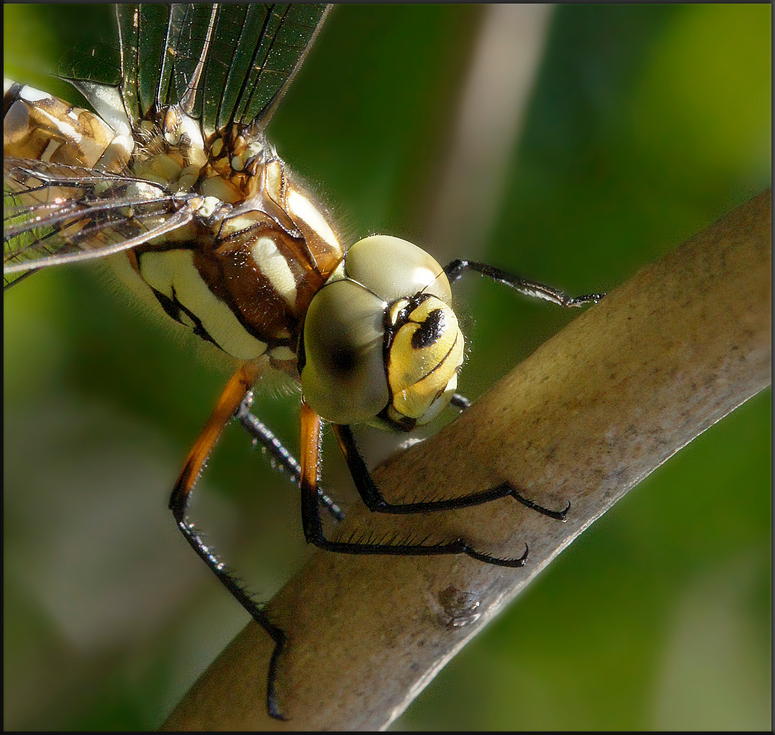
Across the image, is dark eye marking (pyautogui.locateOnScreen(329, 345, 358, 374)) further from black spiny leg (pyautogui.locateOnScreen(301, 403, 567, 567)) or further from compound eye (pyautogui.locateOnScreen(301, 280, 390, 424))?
black spiny leg (pyautogui.locateOnScreen(301, 403, 567, 567))

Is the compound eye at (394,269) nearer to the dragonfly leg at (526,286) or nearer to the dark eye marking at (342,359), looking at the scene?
the dark eye marking at (342,359)

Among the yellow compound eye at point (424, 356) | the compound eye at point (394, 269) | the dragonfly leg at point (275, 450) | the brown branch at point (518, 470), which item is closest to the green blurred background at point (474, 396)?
the dragonfly leg at point (275, 450)

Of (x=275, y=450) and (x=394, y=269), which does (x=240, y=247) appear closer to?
(x=394, y=269)

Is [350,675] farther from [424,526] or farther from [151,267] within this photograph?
[151,267]

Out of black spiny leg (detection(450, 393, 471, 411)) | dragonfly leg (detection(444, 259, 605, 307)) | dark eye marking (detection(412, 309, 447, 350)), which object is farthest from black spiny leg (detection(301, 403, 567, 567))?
dragonfly leg (detection(444, 259, 605, 307))

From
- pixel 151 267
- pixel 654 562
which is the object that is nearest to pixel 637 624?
pixel 654 562

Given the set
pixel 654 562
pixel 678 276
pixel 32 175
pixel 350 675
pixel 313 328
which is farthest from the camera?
pixel 654 562

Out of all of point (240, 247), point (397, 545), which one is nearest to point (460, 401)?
point (240, 247)
